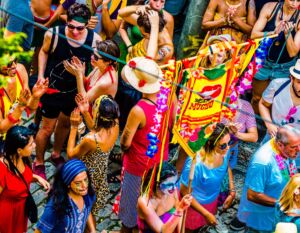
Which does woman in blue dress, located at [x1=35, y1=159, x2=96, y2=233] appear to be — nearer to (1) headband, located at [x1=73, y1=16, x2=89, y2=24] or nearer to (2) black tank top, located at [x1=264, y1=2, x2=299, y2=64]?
(1) headband, located at [x1=73, y1=16, x2=89, y2=24]

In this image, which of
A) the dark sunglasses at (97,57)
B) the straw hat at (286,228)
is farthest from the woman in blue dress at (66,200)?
the straw hat at (286,228)

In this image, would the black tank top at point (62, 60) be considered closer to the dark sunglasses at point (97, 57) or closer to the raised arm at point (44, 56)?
the raised arm at point (44, 56)

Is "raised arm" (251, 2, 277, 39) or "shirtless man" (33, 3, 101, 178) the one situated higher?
"raised arm" (251, 2, 277, 39)

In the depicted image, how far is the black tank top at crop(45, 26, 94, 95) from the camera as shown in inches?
308

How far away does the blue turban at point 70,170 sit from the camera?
6094mm

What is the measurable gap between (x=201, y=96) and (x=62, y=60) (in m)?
1.98

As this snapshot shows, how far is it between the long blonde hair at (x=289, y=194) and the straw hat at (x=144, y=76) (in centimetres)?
161

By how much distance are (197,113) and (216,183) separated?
30.5 inches

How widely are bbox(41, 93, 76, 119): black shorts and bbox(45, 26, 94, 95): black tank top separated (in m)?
0.07

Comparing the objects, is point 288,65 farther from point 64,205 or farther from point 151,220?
point 64,205

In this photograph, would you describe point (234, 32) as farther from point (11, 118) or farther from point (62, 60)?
point (11, 118)

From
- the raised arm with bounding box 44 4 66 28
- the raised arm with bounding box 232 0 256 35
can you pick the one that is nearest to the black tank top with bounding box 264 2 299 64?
the raised arm with bounding box 232 0 256 35

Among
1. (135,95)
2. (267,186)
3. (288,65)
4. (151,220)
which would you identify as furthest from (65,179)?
(288,65)

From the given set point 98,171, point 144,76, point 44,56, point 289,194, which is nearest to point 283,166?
point 289,194
